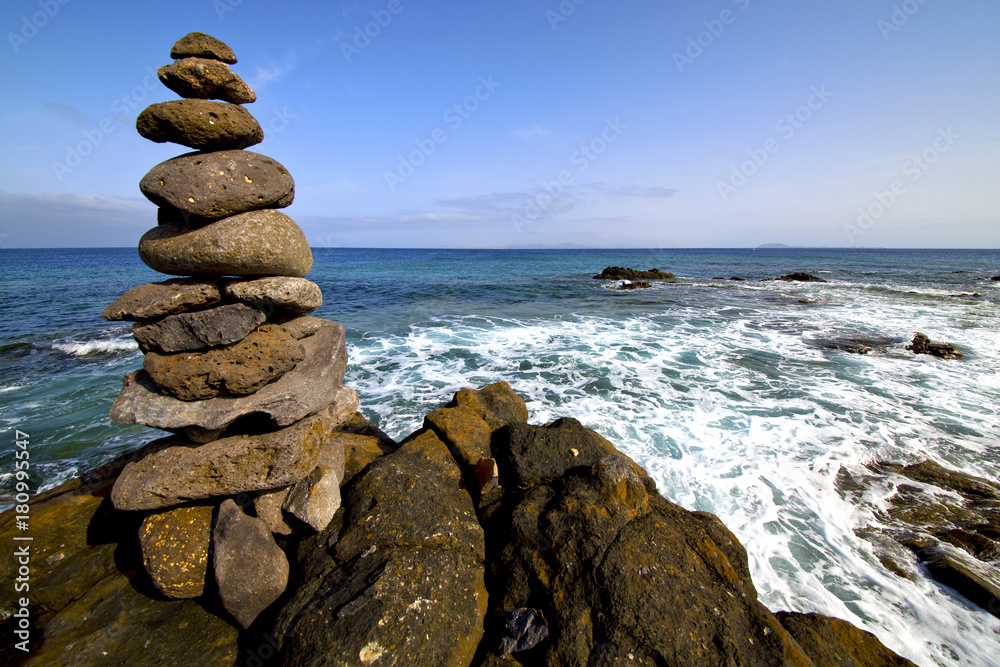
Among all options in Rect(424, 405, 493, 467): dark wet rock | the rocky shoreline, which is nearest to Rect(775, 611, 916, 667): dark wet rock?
the rocky shoreline

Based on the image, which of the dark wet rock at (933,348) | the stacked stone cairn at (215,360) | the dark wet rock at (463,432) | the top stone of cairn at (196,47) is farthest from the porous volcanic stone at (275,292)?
the dark wet rock at (933,348)

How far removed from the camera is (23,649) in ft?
11.5

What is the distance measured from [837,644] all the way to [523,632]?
2619 millimetres

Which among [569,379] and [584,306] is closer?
[569,379]

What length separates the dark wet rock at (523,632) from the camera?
3244mm

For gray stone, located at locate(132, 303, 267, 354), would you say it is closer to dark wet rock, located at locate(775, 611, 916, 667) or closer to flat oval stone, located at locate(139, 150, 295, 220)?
flat oval stone, located at locate(139, 150, 295, 220)

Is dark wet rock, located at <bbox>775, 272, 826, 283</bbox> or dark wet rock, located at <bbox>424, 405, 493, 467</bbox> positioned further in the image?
dark wet rock, located at <bbox>775, 272, 826, 283</bbox>

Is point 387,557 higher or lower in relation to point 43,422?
higher

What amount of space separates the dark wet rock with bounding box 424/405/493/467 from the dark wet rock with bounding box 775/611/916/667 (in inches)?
134

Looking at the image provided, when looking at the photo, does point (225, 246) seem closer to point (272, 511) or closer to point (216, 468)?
point (216, 468)

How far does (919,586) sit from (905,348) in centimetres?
1311

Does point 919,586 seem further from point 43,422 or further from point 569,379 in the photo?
point 43,422

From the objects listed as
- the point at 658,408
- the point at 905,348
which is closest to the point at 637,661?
the point at 658,408

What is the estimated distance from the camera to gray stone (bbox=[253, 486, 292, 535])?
4.31 meters
